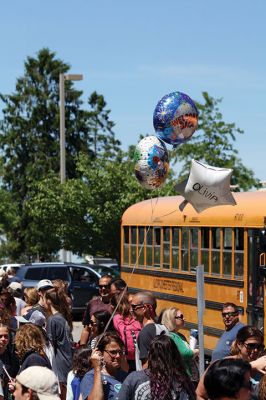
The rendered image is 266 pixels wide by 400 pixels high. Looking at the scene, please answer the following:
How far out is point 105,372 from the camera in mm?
6750

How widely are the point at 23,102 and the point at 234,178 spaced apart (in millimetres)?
21344

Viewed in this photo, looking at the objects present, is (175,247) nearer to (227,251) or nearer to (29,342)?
(227,251)

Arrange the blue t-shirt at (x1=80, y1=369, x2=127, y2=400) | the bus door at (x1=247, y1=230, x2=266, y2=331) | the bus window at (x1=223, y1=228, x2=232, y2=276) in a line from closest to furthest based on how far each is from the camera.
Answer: the blue t-shirt at (x1=80, y1=369, x2=127, y2=400) → the bus door at (x1=247, y1=230, x2=266, y2=331) → the bus window at (x1=223, y1=228, x2=232, y2=276)

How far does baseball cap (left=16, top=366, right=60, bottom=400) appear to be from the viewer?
5.01 meters

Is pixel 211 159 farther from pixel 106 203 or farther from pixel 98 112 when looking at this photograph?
pixel 98 112

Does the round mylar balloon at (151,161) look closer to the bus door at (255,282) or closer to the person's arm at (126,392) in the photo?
the bus door at (255,282)

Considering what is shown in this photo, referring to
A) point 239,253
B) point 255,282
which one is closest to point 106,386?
point 255,282

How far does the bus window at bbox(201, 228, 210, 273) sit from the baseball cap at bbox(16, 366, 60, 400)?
36.7 ft

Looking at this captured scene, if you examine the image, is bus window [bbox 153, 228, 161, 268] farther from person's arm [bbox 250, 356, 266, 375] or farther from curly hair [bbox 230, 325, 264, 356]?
person's arm [bbox 250, 356, 266, 375]

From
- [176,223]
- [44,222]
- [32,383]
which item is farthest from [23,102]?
[32,383]

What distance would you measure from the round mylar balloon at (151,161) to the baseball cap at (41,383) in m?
6.22

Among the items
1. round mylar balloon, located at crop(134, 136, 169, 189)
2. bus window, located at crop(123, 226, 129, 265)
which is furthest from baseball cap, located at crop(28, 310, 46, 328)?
bus window, located at crop(123, 226, 129, 265)

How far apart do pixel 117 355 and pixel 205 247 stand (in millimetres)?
9639

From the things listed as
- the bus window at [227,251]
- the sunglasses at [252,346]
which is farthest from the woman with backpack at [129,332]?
the bus window at [227,251]
